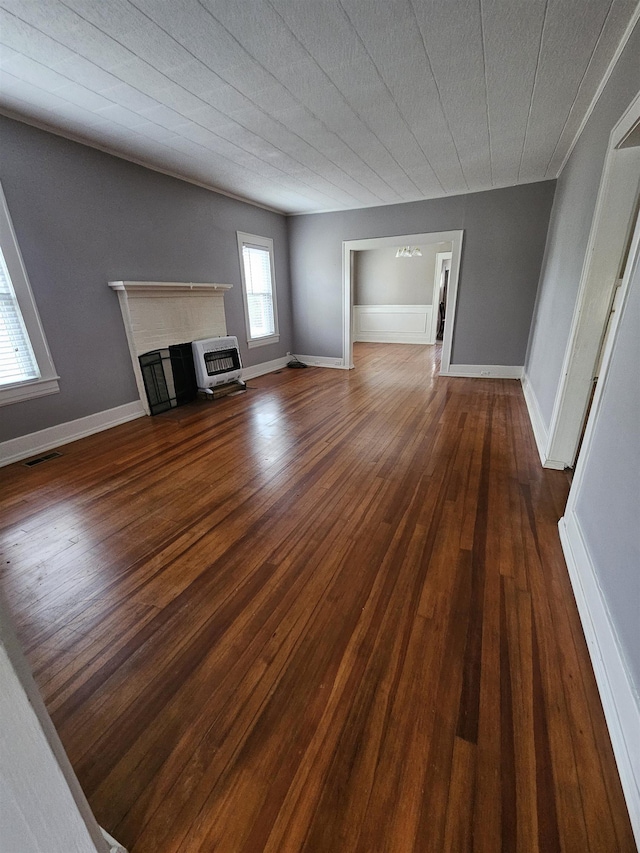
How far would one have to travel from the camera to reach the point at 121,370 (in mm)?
3598

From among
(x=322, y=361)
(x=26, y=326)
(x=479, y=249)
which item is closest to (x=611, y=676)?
(x=26, y=326)

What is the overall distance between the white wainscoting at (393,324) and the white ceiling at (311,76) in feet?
16.3

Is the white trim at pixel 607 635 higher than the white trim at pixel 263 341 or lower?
lower

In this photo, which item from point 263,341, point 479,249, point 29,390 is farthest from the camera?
point 263,341

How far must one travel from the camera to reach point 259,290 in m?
5.48

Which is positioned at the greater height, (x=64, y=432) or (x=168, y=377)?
(x=168, y=377)

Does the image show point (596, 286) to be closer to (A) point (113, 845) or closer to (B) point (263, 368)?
(A) point (113, 845)

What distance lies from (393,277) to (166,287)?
20.7 feet

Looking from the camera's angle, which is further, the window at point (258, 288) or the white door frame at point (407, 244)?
the window at point (258, 288)

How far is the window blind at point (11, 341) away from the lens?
2.66 m

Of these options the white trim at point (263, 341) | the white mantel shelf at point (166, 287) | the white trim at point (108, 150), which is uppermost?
the white trim at point (108, 150)

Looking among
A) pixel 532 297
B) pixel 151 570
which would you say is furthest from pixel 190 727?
pixel 532 297

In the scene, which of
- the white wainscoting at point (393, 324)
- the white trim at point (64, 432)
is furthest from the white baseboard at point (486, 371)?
the white trim at point (64, 432)

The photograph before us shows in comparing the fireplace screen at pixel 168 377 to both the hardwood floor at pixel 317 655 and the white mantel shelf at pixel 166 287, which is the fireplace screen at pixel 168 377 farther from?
the hardwood floor at pixel 317 655
